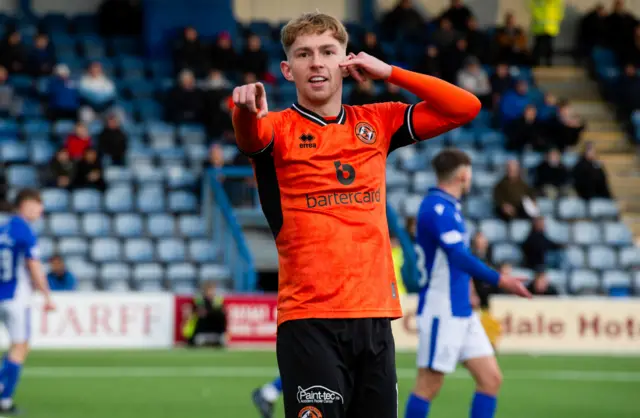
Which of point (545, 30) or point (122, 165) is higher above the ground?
point (545, 30)

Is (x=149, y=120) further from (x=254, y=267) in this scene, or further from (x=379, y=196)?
(x=379, y=196)

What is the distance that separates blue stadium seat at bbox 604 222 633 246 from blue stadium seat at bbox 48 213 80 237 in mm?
8821

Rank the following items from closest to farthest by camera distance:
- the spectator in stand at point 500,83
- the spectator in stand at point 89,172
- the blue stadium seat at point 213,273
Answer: the blue stadium seat at point 213,273 → the spectator in stand at point 89,172 → the spectator in stand at point 500,83

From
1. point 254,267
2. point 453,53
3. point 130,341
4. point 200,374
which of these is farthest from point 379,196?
point 453,53

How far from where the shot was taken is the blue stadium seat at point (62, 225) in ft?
60.2

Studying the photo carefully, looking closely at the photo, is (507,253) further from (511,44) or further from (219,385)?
(219,385)

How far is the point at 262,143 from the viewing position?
4.52 m

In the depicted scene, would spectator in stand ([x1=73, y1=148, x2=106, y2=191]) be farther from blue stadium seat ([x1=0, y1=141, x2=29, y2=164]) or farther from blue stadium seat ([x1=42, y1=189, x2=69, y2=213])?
blue stadium seat ([x1=0, y1=141, x2=29, y2=164])

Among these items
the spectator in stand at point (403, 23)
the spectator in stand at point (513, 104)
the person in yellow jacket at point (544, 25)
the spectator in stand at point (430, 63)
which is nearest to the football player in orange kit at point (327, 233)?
the spectator in stand at point (513, 104)

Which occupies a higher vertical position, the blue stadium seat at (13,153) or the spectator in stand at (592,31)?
the spectator in stand at (592,31)

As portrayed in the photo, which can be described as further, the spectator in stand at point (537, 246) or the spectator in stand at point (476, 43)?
the spectator in stand at point (476, 43)

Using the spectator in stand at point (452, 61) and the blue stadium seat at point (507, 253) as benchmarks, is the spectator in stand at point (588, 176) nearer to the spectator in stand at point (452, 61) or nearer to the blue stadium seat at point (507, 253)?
the blue stadium seat at point (507, 253)

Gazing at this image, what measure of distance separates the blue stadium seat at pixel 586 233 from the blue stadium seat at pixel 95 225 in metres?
7.75

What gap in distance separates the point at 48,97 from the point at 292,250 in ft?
54.0
